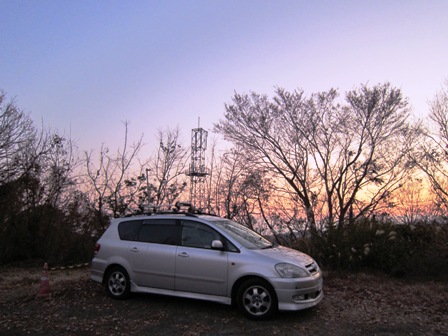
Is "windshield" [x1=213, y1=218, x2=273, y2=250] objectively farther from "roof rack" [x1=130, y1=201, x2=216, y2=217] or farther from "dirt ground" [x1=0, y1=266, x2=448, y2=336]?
"dirt ground" [x1=0, y1=266, x2=448, y2=336]

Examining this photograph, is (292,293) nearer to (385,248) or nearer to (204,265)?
(204,265)

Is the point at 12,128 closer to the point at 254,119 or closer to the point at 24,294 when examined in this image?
the point at 24,294

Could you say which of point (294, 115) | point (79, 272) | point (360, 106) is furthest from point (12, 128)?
point (360, 106)

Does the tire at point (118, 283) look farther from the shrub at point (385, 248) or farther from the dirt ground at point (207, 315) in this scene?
the shrub at point (385, 248)

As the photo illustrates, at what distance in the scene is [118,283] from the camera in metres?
7.24

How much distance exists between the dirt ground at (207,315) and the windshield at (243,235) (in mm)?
1129

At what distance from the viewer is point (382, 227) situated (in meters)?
11.0

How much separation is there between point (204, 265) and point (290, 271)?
56.0 inches

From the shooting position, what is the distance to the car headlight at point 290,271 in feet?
19.5

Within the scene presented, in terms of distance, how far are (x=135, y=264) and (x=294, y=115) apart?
19739 mm

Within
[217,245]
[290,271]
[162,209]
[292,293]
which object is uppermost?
[162,209]

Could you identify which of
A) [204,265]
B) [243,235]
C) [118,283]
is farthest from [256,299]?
[118,283]

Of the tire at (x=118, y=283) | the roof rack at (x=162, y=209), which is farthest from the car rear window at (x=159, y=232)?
the tire at (x=118, y=283)

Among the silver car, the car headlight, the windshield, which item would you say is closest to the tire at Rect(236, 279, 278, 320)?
the silver car
